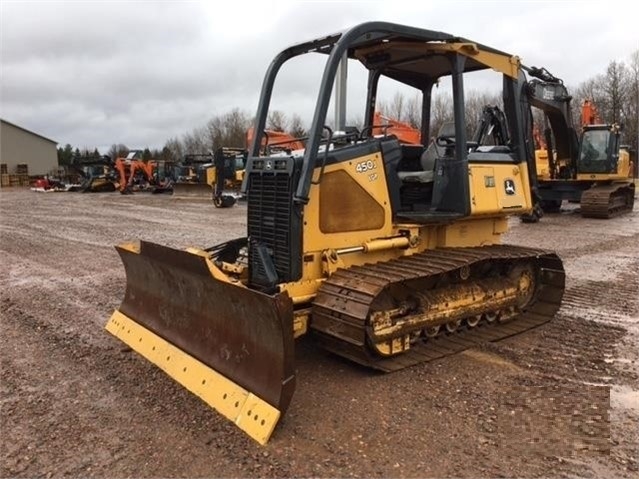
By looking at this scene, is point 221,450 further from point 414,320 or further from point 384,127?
point 384,127

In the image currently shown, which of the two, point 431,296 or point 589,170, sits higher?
point 589,170

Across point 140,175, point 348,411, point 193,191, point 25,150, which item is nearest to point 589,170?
point 348,411

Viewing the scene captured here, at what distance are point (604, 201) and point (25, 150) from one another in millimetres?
58735

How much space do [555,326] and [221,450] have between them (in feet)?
12.4

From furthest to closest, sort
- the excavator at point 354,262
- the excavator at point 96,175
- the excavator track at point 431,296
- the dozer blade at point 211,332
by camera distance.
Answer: the excavator at point 96,175
the excavator track at point 431,296
the excavator at point 354,262
the dozer blade at point 211,332

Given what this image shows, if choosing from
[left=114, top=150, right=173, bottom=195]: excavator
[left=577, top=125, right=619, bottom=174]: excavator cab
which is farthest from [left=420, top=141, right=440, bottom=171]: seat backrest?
[left=114, top=150, right=173, bottom=195]: excavator

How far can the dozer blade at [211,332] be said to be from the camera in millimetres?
3578

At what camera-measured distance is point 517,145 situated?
609cm

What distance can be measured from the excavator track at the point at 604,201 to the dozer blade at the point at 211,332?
13806mm

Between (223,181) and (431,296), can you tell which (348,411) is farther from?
(223,181)

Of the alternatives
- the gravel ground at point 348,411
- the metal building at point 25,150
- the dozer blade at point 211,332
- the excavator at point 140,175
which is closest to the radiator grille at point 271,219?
the dozer blade at point 211,332

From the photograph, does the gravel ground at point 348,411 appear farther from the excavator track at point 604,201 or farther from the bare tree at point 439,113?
the excavator track at point 604,201

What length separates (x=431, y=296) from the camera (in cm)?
500

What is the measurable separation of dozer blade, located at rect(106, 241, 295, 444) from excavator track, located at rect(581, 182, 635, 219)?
13806mm
